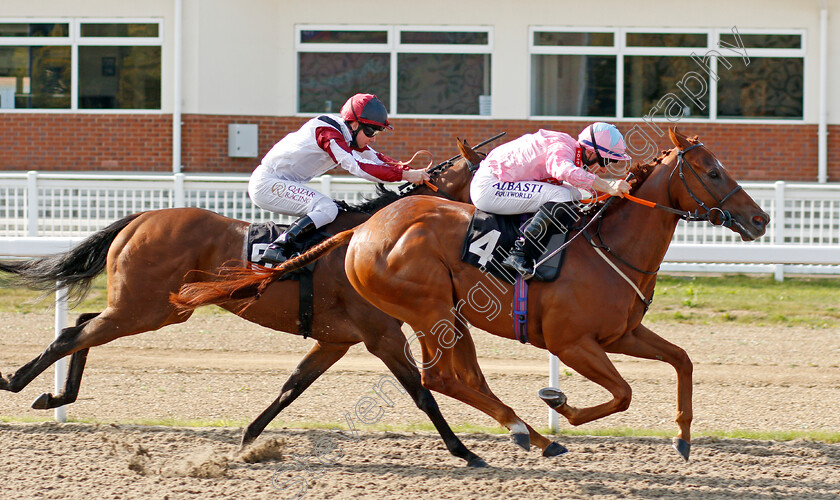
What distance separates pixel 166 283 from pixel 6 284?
123cm

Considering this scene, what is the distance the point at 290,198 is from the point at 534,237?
5.28 ft

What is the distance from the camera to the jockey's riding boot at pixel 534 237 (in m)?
4.76

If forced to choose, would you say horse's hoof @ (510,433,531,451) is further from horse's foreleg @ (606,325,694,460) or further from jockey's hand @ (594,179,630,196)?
jockey's hand @ (594,179,630,196)

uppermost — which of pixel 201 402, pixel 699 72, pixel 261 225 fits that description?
pixel 699 72

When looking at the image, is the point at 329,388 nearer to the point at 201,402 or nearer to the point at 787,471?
the point at 201,402

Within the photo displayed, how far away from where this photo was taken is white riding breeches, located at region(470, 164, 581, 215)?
4.96 meters

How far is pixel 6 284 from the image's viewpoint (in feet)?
19.8

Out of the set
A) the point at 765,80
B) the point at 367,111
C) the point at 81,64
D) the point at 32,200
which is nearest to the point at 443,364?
the point at 367,111

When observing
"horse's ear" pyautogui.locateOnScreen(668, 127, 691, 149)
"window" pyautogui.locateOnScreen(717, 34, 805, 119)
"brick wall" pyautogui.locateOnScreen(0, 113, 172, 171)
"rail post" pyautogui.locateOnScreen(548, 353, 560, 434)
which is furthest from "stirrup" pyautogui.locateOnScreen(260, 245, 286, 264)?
"window" pyautogui.locateOnScreen(717, 34, 805, 119)

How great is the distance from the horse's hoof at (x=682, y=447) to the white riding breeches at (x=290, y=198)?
2.26m

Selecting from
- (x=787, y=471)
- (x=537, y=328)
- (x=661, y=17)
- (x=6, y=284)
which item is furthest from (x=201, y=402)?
(x=661, y=17)

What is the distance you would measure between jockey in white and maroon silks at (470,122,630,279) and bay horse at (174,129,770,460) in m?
0.15

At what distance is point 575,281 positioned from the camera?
4.76 m

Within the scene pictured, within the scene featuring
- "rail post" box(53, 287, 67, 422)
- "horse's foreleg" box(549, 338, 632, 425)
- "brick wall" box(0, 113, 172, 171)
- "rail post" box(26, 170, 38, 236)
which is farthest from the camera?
"brick wall" box(0, 113, 172, 171)
